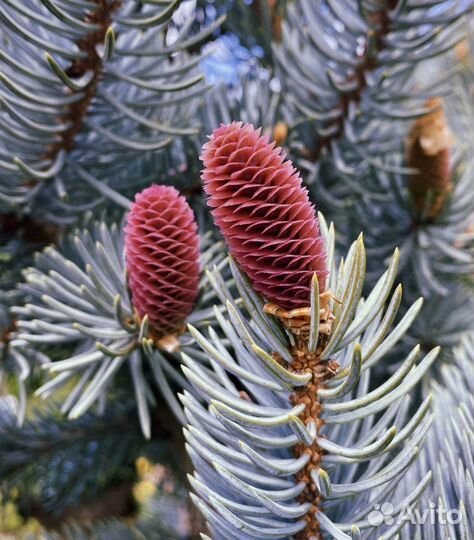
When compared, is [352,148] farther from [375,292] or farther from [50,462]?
[50,462]

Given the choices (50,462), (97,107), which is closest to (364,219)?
(97,107)

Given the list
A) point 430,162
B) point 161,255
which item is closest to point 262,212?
point 161,255

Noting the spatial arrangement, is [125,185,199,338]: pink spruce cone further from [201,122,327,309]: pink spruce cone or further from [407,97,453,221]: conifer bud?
[407,97,453,221]: conifer bud

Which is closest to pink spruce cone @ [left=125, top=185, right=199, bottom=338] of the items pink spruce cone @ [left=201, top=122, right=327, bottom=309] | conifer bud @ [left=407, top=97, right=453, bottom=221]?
pink spruce cone @ [left=201, top=122, right=327, bottom=309]

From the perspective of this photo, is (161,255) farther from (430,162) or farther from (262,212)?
(430,162)

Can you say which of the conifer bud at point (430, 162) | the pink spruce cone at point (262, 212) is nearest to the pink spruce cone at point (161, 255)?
the pink spruce cone at point (262, 212)

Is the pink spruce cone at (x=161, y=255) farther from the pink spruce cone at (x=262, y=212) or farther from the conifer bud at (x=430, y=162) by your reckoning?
the conifer bud at (x=430, y=162)
